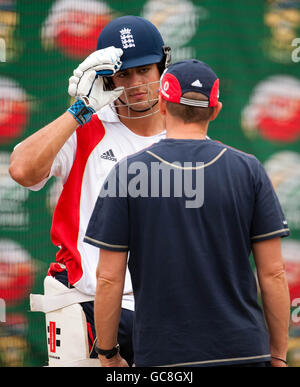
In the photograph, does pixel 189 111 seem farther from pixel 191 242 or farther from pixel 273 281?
pixel 273 281

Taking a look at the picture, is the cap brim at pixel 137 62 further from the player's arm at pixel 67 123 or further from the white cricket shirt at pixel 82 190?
the white cricket shirt at pixel 82 190

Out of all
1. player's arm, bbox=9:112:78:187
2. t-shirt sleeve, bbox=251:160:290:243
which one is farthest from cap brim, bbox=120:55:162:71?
t-shirt sleeve, bbox=251:160:290:243

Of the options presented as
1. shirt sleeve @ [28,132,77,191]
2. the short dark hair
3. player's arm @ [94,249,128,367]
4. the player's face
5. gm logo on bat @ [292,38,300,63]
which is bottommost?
player's arm @ [94,249,128,367]

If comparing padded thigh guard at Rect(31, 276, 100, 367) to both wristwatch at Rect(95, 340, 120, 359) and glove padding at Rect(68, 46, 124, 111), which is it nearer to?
wristwatch at Rect(95, 340, 120, 359)

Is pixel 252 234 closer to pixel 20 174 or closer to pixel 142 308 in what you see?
pixel 142 308

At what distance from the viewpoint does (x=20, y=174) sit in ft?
9.12

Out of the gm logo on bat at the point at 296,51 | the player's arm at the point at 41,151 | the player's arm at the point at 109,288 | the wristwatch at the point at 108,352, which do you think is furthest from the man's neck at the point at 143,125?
the gm logo on bat at the point at 296,51

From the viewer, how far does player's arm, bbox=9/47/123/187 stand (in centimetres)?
275

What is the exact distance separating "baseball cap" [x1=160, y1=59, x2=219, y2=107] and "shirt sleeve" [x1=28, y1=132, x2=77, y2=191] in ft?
2.62

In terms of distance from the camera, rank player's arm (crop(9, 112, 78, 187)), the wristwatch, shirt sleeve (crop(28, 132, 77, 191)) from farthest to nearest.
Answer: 1. shirt sleeve (crop(28, 132, 77, 191))
2. player's arm (crop(9, 112, 78, 187))
3. the wristwatch

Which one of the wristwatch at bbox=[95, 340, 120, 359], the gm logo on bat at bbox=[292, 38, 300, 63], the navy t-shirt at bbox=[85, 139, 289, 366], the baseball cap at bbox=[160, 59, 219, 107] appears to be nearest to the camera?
the navy t-shirt at bbox=[85, 139, 289, 366]

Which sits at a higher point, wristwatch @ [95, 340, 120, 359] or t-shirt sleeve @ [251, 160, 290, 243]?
t-shirt sleeve @ [251, 160, 290, 243]
